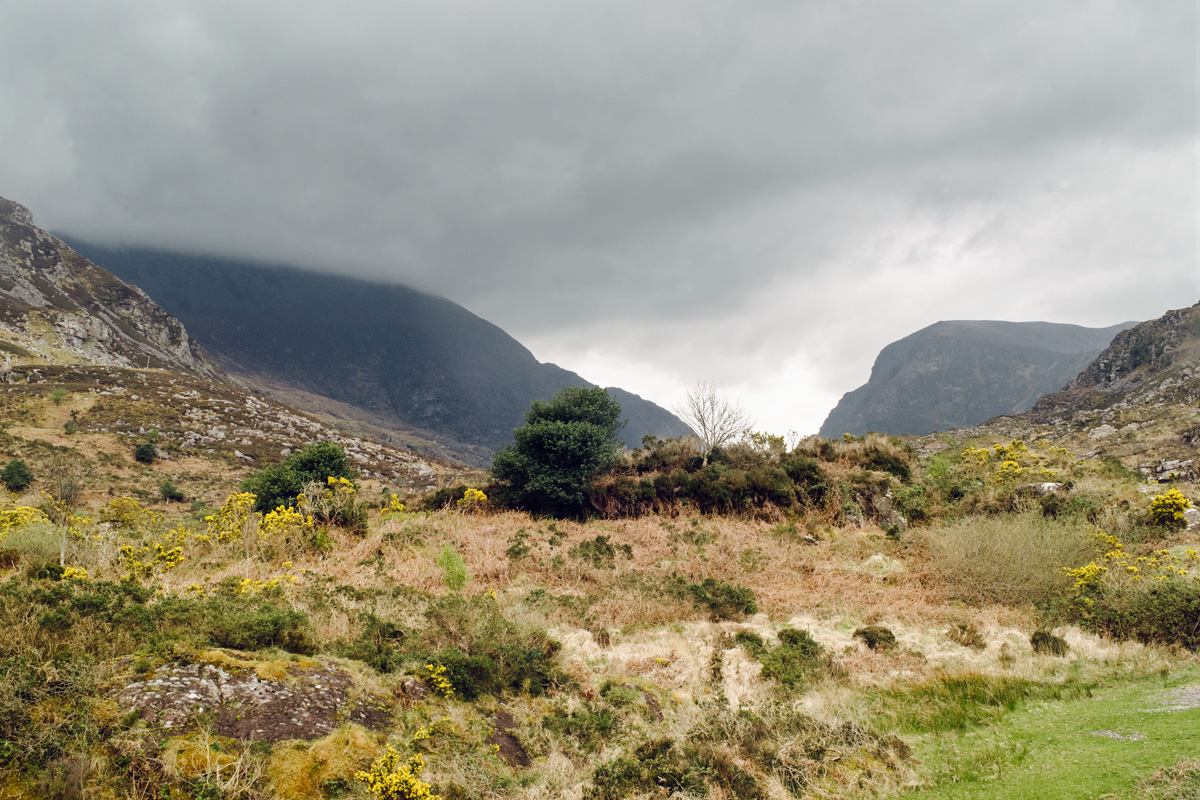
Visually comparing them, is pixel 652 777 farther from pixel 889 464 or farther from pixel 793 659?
pixel 889 464

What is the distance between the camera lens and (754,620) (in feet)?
31.3

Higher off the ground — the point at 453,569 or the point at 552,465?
the point at 552,465

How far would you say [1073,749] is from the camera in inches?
151

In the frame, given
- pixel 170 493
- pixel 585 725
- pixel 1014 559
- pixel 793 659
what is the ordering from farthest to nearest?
pixel 170 493 → pixel 1014 559 → pixel 793 659 → pixel 585 725

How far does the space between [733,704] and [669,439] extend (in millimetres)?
14345

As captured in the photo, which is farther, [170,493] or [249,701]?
[170,493]

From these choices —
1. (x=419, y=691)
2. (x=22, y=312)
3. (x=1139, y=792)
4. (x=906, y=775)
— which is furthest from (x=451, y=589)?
(x=22, y=312)

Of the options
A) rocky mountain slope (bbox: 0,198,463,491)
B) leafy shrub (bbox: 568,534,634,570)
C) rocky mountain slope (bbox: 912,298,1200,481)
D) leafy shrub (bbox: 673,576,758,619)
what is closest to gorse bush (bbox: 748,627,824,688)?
Answer: leafy shrub (bbox: 673,576,758,619)

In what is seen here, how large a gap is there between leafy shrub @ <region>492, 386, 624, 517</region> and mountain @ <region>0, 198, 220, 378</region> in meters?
68.2

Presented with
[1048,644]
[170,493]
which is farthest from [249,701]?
[170,493]

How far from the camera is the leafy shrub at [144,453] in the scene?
37.2 m

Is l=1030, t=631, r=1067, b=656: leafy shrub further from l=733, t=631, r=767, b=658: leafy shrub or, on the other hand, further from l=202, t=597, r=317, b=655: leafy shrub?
l=202, t=597, r=317, b=655: leafy shrub

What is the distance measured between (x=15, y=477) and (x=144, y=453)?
1209 centimetres

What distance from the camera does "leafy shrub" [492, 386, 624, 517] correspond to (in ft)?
55.0
